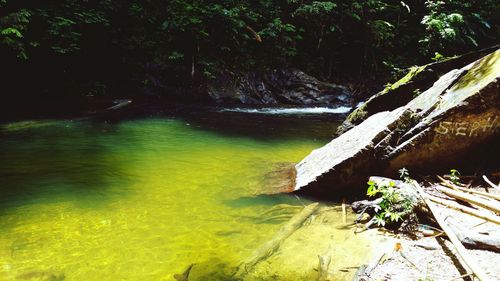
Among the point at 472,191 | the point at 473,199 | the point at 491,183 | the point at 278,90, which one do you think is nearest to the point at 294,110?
the point at 278,90

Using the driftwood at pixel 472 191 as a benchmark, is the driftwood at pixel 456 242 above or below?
below

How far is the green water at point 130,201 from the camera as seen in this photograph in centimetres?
367

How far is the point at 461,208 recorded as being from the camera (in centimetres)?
404

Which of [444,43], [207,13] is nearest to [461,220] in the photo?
[207,13]

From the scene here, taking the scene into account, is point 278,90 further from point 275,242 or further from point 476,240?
point 476,240

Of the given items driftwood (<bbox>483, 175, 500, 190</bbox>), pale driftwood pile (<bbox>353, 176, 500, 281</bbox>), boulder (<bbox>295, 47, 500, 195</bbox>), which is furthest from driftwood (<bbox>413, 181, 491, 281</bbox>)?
driftwood (<bbox>483, 175, 500, 190</bbox>)

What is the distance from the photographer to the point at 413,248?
3.64 metres

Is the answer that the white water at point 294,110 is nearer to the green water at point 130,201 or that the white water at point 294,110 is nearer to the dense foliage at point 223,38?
the dense foliage at point 223,38

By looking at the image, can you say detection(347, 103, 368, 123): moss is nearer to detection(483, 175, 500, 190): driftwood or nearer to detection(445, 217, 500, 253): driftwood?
detection(483, 175, 500, 190): driftwood

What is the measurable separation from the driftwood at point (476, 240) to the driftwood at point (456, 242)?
8 centimetres

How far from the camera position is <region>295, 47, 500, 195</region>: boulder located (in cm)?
495

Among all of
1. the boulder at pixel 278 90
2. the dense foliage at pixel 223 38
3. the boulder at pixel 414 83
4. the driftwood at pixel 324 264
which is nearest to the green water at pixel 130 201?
the driftwood at pixel 324 264

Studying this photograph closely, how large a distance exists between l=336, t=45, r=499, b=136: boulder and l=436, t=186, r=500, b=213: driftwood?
11.1ft

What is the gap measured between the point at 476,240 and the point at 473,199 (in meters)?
0.78
